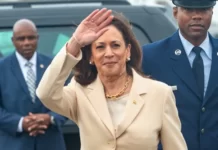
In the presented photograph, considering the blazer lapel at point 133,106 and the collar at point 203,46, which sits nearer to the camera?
the blazer lapel at point 133,106

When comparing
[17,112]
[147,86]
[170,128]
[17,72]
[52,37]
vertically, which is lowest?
[17,112]

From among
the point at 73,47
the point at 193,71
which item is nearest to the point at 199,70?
the point at 193,71

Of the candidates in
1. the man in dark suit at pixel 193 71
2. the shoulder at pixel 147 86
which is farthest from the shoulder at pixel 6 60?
the shoulder at pixel 147 86

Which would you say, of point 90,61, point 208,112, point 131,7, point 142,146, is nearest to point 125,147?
point 142,146

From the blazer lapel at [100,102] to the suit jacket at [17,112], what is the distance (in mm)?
2519

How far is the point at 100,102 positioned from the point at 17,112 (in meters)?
2.79

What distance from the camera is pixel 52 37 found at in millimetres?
8383

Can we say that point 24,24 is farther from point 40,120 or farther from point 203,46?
point 203,46

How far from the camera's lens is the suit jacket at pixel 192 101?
5938 mm

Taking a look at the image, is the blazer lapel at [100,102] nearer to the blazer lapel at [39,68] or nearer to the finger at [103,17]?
the finger at [103,17]

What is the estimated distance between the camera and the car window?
8.37 metres

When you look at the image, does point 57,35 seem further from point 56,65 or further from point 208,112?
point 56,65

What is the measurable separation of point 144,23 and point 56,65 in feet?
11.0

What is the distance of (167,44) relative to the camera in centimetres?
618
